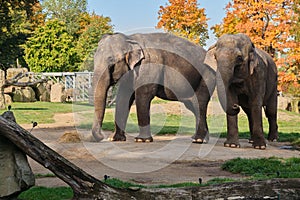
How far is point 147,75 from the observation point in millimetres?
11125

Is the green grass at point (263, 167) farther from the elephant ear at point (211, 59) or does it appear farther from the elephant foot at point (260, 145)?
the elephant ear at point (211, 59)

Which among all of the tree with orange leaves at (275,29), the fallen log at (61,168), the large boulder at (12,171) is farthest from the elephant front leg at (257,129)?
the tree with orange leaves at (275,29)

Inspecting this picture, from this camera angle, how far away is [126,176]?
7512 mm

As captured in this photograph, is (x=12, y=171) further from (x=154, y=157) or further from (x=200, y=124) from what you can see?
(x=200, y=124)

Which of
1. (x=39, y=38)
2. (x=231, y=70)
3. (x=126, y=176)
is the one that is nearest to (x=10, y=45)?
(x=39, y=38)

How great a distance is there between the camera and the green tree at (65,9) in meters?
62.2

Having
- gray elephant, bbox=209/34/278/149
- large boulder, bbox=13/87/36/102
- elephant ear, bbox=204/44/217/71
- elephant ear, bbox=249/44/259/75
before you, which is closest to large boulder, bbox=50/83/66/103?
large boulder, bbox=13/87/36/102

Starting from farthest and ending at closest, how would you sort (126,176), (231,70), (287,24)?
(287,24) → (231,70) → (126,176)

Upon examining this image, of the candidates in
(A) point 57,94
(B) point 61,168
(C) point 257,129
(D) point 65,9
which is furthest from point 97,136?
(D) point 65,9

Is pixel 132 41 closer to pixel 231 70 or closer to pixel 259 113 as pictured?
pixel 231 70

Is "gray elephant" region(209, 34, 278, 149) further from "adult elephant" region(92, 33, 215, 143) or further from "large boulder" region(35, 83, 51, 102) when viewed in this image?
"large boulder" region(35, 83, 51, 102)

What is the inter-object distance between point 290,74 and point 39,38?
2511cm

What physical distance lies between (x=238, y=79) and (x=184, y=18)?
90.4ft

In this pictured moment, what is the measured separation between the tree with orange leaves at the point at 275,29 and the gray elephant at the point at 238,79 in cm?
1389
